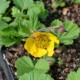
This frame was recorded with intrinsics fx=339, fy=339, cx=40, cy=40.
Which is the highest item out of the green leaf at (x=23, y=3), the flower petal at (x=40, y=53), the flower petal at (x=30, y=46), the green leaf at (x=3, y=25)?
the green leaf at (x=23, y=3)

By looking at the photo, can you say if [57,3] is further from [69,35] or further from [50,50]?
[50,50]

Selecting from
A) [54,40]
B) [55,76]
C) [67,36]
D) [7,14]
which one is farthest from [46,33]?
[7,14]

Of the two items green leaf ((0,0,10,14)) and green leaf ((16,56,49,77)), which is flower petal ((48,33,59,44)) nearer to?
green leaf ((16,56,49,77))

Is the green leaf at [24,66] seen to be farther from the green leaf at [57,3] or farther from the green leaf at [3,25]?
the green leaf at [57,3]

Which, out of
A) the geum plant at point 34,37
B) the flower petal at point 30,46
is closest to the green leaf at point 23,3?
the geum plant at point 34,37

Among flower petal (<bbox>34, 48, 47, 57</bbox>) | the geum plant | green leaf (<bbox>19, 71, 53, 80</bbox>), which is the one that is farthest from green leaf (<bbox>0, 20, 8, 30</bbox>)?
green leaf (<bbox>19, 71, 53, 80</bbox>)

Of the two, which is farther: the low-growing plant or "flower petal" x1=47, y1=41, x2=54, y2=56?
the low-growing plant
